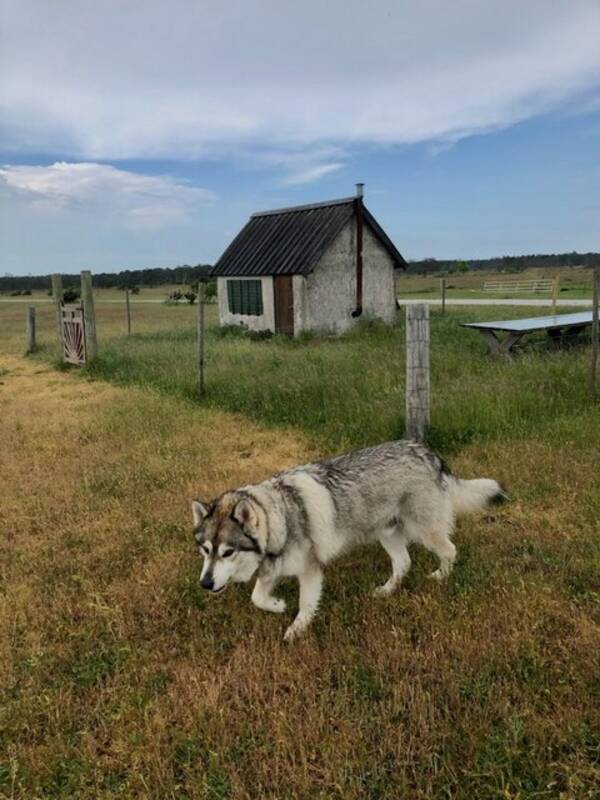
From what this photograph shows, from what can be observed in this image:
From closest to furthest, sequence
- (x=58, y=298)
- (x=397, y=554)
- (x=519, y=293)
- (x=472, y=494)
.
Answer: (x=397, y=554), (x=472, y=494), (x=58, y=298), (x=519, y=293)

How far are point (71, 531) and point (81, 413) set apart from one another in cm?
558

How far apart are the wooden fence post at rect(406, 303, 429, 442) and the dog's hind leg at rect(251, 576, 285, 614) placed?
3870 millimetres

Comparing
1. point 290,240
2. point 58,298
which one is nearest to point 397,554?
point 58,298

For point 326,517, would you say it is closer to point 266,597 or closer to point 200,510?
point 266,597

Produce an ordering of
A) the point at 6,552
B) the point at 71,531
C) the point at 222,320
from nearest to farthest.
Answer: the point at 6,552 → the point at 71,531 → the point at 222,320

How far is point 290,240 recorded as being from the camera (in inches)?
834

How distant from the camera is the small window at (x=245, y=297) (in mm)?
21594

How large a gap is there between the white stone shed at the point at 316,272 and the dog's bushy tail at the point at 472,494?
15.4m

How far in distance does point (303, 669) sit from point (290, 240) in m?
19.2

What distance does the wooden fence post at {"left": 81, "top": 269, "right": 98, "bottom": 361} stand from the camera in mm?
15727

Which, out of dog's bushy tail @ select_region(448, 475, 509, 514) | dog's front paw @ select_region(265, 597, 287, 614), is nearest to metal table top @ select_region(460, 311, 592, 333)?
dog's bushy tail @ select_region(448, 475, 509, 514)

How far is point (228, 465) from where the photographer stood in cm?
738

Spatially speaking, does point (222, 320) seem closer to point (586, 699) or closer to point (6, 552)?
point (6, 552)

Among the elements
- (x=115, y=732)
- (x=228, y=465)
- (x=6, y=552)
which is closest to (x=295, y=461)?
(x=228, y=465)
